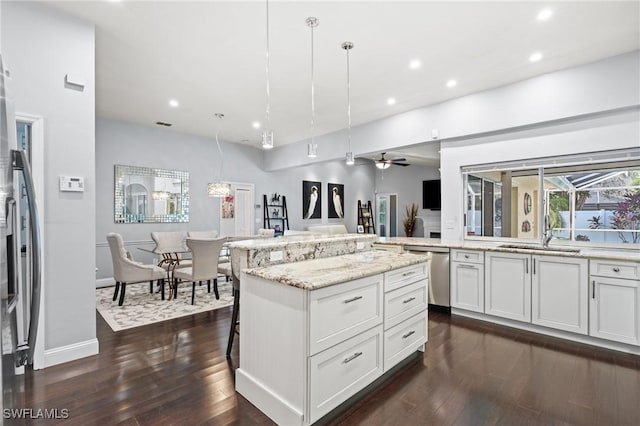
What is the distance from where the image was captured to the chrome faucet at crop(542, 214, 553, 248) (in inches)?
147

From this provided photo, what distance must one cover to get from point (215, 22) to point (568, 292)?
426 cm

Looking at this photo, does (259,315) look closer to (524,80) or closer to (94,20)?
(94,20)

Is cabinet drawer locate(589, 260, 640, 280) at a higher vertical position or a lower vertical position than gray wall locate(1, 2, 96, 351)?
lower

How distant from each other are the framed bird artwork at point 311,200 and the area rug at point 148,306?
413cm

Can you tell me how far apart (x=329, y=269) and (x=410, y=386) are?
41.9 inches

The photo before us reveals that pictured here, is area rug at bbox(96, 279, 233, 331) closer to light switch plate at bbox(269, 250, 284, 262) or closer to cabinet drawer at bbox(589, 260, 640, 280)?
light switch plate at bbox(269, 250, 284, 262)

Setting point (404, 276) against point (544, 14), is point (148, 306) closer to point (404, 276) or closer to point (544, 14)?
point (404, 276)

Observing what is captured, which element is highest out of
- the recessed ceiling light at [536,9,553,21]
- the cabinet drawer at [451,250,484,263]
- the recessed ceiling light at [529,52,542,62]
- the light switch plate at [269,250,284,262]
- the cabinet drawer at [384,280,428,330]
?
the recessed ceiling light at [536,9,553,21]

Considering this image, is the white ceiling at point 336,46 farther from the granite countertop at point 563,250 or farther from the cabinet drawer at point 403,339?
the cabinet drawer at point 403,339

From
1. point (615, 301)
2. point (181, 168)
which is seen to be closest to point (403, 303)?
point (615, 301)

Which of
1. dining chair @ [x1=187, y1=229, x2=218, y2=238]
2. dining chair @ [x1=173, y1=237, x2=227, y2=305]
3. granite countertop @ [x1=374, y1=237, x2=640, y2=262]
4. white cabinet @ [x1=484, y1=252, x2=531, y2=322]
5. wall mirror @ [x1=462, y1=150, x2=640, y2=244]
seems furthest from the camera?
dining chair @ [x1=187, y1=229, x2=218, y2=238]

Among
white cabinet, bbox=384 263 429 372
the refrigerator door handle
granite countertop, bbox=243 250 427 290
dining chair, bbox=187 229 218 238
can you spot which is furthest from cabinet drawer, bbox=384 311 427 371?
dining chair, bbox=187 229 218 238

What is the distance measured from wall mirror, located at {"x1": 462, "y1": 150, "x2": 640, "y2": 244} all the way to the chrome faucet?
0.03 meters

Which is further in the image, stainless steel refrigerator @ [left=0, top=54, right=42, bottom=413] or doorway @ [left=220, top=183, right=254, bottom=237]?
doorway @ [left=220, top=183, right=254, bottom=237]
